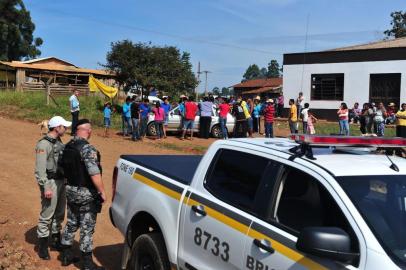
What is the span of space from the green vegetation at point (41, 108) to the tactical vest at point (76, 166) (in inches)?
647

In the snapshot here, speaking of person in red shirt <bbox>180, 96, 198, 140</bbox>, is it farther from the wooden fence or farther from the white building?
the wooden fence

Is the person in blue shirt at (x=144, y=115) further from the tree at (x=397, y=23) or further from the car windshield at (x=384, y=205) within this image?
the tree at (x=397, y=23)

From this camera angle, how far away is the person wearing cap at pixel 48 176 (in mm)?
6113

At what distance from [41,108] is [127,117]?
9210 mm

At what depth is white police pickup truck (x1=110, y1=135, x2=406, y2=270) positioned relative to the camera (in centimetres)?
285

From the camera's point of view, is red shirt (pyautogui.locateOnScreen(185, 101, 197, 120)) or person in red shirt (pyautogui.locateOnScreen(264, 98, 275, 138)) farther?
person in red shirt (pyautogui.locateOnScreen(264, 98, 275, 138))

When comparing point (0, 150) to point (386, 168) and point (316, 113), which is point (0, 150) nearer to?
point (386, 168)

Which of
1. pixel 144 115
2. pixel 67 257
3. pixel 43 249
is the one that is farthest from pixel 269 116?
pixel 67 257

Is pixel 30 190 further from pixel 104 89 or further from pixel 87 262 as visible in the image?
pixel 104 89

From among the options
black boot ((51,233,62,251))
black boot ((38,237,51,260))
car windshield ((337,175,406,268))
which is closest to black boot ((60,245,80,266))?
black boot ((38,237,51,260))

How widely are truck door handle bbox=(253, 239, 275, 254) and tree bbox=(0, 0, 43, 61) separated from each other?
71.1 meters

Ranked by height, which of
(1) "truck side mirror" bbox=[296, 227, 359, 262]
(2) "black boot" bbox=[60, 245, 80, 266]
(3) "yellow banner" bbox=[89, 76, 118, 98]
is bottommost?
(2) "black boot" bbox=[60, 245, 80, 266]

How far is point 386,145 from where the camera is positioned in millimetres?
3795

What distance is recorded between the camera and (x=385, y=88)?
1202 inches
